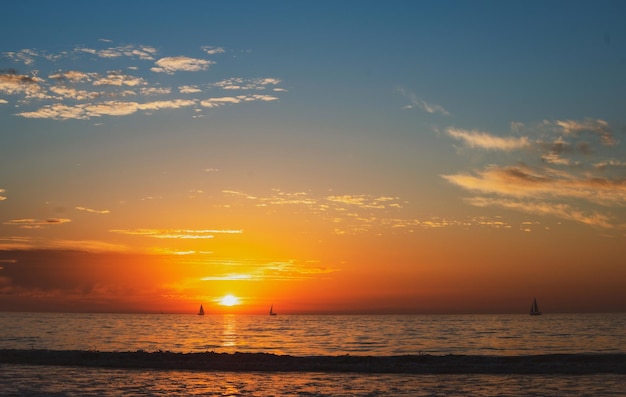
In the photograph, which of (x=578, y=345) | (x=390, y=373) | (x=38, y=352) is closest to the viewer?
(x=390, y=373)

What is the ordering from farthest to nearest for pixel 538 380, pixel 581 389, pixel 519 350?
pixel 519 350, pixel 538 380, pixel 581 389

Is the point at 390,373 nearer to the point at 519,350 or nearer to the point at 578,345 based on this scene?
the point at 519,350

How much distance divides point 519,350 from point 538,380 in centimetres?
3387

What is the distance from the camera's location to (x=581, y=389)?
34031mm

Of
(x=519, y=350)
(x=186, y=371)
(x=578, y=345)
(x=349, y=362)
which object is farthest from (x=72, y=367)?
(x=578, y=345)

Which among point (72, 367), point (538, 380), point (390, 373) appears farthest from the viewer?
point (72, 367)

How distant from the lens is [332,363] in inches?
1989

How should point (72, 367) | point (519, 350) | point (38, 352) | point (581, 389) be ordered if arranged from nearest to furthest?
point (581, 389) < point (72, 367) < point (38, 352) < point (519, 350)

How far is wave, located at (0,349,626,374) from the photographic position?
45.8m

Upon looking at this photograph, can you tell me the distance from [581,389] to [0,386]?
32695 mm

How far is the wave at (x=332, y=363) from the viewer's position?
45812mm

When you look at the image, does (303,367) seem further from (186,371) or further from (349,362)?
(186,371)

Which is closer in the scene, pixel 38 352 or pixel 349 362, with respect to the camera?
pixel 349 362

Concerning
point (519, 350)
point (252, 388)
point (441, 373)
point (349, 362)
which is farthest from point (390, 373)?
point (519, 350)
